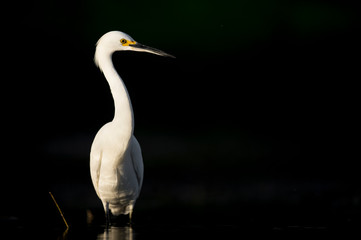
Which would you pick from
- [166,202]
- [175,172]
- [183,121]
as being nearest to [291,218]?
[166,202]

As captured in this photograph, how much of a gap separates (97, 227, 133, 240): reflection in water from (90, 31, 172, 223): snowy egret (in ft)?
1.69

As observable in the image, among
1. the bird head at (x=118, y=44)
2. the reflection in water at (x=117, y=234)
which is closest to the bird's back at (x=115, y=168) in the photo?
the reflection in water at (x=117, y=234)

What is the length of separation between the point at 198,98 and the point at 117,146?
6.26 m

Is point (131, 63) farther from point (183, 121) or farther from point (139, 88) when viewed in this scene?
point (183, 121)

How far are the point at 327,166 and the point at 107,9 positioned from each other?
545 centimetres

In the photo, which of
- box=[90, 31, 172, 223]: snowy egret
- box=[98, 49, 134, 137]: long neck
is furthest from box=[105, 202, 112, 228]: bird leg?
box=[98, 49, 134, 137]: long neck

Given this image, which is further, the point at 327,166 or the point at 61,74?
the point at 61,74

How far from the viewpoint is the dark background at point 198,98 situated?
975 centimetres

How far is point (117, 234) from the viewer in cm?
632

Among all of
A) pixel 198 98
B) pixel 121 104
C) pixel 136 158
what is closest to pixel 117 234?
pixel 121 104

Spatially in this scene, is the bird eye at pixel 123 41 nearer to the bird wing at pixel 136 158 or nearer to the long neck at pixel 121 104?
the long neck at pixel 121 104

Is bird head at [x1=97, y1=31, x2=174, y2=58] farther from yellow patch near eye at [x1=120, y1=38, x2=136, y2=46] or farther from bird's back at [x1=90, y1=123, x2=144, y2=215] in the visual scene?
bird's back at [x1=90, y1=123, x2=144, y2=215]

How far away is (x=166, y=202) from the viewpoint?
334 inches

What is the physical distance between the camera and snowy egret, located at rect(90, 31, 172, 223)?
6.79 metres
